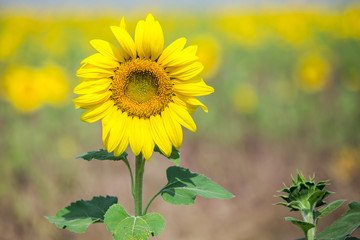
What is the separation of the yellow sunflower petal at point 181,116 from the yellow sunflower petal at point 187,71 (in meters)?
0.08

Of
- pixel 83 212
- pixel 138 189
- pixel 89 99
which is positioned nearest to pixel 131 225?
pixel 138 189

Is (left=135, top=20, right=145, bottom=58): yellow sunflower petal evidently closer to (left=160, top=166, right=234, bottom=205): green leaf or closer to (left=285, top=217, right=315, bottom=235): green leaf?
(left=160, top=166, right=234, bottom=205): green leaf

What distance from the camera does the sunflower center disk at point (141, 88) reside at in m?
1.18

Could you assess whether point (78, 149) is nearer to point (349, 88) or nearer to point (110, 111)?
point (110, 111)

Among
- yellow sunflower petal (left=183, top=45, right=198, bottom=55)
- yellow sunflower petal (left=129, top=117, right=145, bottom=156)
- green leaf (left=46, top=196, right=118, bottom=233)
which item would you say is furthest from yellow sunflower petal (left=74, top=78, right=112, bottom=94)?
green leaf (left=46, top=196, right=118, bottom=233)

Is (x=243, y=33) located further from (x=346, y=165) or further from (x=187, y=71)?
(x=187, y=71)

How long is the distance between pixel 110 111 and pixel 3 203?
6.19 ft

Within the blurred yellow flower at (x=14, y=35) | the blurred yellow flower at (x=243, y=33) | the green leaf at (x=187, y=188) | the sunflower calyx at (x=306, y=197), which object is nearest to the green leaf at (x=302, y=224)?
the sunflower calyx at (x=306, y=197)

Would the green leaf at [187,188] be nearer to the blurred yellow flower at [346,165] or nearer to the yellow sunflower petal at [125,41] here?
the yellow sunflower petal at [125,41]

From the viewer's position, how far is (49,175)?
3.03 meters

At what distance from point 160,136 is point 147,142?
40 millimetres

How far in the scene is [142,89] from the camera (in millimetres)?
1201

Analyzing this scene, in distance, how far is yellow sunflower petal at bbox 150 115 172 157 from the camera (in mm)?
1154

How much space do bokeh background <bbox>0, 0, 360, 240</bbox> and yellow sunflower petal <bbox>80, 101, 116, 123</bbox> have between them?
1538 millimetres
